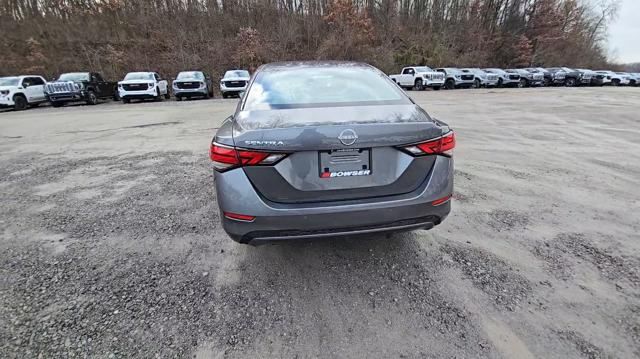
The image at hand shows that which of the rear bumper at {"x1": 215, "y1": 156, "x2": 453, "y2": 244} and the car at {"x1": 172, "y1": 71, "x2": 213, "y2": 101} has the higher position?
the car at {"x1": 172, "y1": 71, "x2": 213, "y2": 101}

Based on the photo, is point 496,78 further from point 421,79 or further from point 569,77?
point 569,77

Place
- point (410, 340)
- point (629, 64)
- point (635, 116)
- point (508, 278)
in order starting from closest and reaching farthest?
point (410, 340) < point (508, 278) < point (635, 116) < point (629, 64)

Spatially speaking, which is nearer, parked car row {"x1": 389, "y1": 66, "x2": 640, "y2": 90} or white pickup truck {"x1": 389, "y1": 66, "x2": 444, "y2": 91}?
white pickup truck {"x1": 389, "y1": 66, "x2": 444, "y2": 91}

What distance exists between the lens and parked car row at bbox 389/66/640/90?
25000 mm

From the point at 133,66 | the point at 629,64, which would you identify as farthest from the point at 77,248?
the point at 629,64

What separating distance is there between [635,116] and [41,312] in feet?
46.2

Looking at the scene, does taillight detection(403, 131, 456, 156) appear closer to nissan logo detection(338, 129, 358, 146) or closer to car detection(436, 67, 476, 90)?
nissan logo detection(338, 129, 358, 146)

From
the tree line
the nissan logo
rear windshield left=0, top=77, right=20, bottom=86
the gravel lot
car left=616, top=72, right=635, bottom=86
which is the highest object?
the tree line

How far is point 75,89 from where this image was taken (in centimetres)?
1702

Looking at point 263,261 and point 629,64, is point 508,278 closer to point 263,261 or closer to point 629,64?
point 263,261

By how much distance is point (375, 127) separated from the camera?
89.2 inches

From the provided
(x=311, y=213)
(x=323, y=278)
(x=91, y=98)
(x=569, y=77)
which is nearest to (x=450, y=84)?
(x=569, y=77)

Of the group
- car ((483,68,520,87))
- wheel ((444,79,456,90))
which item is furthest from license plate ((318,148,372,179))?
car ((483,68,520,87))

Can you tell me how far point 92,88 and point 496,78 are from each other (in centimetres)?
2792
